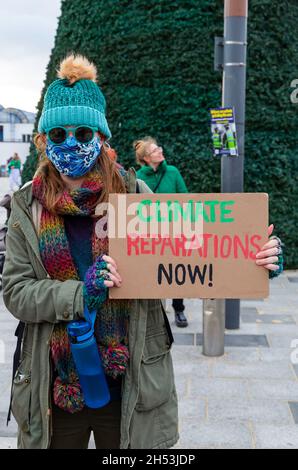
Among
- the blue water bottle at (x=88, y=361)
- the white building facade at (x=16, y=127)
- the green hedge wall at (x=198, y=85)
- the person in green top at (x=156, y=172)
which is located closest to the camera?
the blue water bottle at (x=88, y=361)

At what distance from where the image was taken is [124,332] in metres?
2.01

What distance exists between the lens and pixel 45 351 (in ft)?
6.43

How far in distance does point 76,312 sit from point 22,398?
15.2 inches

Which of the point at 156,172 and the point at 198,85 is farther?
the point at 198,85

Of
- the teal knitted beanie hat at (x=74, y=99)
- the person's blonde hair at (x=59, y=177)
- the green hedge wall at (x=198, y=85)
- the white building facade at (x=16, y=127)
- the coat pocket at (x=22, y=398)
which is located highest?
the white building facade at (x=16, y=127)

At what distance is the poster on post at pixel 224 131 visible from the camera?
5.31 metres

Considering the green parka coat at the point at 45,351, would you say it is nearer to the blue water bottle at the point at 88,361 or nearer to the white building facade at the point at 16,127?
the blue water bottle at the point at 88,361

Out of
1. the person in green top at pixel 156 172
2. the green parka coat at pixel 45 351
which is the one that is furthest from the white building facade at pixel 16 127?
the green parka coat at pixel 45 351

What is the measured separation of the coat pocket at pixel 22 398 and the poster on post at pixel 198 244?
1.63 ft

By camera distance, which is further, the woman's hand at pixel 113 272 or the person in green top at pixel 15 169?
the person in green top at pixel 15 169

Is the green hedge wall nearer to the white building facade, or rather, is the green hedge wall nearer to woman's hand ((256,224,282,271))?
woman's hand ((256,224,282,271))

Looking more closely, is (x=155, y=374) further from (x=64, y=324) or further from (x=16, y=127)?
(x=16, y=127)

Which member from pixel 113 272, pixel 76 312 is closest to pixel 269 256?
pixel 113 272

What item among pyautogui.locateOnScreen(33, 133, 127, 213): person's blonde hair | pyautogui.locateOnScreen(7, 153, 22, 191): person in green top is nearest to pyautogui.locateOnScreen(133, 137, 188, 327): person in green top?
pyautogui.locateOnScreen(33, 133, 127, 213): person's blonde hair
